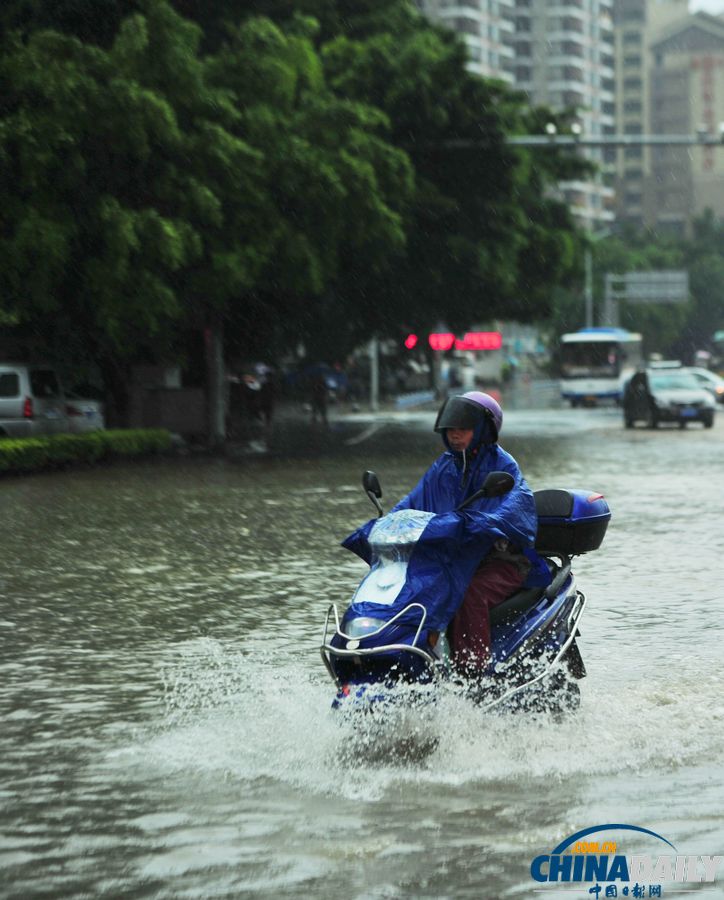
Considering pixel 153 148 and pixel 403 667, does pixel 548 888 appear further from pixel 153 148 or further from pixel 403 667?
pixel 153 148

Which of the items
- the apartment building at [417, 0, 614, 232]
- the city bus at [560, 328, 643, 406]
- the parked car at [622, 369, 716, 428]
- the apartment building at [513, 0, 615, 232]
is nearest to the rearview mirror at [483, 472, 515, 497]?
the parked car at [622, 369, 716, 428]

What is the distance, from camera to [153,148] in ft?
94.8

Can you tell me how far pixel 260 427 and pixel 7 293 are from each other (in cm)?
1738

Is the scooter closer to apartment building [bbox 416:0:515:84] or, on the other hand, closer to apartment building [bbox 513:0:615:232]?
apartment building [bbox 416:0:515:84]

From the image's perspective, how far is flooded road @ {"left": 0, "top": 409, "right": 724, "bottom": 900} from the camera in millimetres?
5258

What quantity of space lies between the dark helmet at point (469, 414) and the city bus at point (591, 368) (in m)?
60.0

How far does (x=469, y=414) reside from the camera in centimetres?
711

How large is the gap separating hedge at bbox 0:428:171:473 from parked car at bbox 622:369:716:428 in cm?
1522

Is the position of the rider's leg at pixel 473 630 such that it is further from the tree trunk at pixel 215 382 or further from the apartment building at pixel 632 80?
the apartment building at pixel 632 80

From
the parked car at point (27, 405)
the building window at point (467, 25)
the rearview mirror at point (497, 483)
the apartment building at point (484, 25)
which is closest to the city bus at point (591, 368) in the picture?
the parked car at point (27, 405)

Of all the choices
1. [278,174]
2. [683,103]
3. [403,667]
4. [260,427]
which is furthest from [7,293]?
[683,103]

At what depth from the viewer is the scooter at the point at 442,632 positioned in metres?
6.54

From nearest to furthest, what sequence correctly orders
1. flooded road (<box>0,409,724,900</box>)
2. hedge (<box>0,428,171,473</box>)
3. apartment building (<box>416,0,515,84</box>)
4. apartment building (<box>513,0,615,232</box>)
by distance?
flooded road (<box>0,409,724,900</box>) < hedge (<box>0,428,171,473</box>) < apartment building (<box>416,0,515,84</box>) < apartment building (<box>513,0,615,232</box>)

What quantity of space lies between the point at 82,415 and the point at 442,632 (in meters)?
26.5
